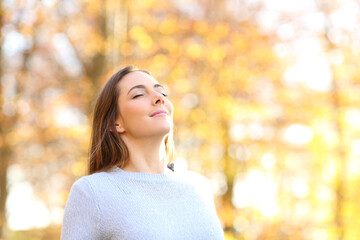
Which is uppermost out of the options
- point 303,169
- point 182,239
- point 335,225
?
point 182,239

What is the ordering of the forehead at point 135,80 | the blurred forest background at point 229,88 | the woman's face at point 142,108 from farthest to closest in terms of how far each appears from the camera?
the blurred forest background at point 229,88
the forehead at point 135,80
the woman's face at point 142,108

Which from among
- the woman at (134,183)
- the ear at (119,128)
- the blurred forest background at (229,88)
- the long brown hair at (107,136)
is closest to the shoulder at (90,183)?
the woman at (134,183)

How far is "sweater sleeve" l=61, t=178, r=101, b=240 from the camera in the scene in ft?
6.08

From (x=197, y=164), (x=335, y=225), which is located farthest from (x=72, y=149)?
(x=335, y=225)

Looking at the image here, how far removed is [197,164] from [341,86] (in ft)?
11.8

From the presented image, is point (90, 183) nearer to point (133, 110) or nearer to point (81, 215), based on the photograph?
point (81, 215)

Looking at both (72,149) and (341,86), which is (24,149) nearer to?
(72,149)

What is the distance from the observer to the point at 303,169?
12.8 metres

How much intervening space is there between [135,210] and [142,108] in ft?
1.52

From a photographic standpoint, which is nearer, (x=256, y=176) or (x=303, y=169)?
(x=256, y=176)

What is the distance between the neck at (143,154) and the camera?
212 centimetres

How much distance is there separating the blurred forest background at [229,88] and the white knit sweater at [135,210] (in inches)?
200

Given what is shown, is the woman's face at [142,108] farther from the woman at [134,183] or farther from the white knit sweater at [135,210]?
the white knit sweater at [135,210]

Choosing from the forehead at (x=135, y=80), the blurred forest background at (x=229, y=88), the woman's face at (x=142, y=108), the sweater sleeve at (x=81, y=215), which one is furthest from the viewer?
the blurred forest background at (x=229, y=88)
